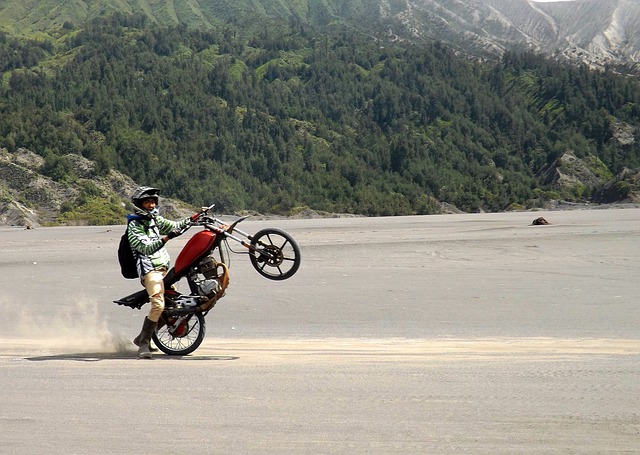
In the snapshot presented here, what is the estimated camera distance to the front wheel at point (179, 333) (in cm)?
947

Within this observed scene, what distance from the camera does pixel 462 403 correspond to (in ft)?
21.3

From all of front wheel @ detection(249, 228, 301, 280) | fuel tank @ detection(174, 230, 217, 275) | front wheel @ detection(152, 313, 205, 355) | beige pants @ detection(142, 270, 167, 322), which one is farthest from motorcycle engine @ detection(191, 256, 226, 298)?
front wheel @ detection(249, 228, 301, 280)

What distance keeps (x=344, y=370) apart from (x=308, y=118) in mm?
126953

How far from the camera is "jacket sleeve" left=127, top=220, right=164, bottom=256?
30.2 feet

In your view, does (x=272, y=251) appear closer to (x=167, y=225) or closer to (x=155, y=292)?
(x=167, y=225)

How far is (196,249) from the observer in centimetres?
938

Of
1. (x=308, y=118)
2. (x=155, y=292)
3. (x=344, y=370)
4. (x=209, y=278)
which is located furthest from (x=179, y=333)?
(x=308, y=118)

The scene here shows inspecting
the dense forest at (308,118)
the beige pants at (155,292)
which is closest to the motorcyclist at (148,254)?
the beige pants at (155,292)

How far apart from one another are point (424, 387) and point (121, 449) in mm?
2728

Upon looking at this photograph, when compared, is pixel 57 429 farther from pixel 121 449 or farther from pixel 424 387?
pixel 424 387

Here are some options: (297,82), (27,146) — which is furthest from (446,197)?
(27,146)

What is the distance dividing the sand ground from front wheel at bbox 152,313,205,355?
0.24 m

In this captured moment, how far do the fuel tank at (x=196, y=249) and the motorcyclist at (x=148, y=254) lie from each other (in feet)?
0.63

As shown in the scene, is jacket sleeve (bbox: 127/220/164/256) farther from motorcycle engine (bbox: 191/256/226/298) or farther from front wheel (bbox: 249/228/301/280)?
front wheel (bbox: 249/228/301/280)
